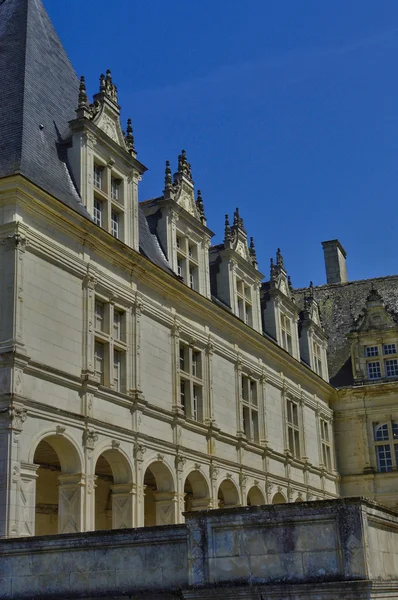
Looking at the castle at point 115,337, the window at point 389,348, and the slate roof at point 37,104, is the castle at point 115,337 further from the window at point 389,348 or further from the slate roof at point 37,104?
the window at point 389,348

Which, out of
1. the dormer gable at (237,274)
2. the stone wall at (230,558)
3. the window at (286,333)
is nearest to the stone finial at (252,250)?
the dormer gable at (237,274)

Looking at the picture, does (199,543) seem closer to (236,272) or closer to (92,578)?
(92,578)

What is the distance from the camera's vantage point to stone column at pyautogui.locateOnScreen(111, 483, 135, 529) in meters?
20.2

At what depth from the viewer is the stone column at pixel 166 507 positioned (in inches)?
875

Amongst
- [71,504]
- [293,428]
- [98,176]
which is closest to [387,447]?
[293,428]

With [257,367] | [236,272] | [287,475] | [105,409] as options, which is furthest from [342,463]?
[105,409]

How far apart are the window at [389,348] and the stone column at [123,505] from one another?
69.6 ft

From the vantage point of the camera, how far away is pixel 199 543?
1198cm

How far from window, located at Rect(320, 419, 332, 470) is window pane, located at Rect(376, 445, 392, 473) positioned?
206 centimetres

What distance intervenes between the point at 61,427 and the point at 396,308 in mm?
26221

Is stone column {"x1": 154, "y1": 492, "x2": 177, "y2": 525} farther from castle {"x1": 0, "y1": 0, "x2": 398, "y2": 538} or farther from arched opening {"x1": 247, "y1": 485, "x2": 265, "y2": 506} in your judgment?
arched opening {"x1": 247, "y1": 485, "x2": 265, "y2": 506}

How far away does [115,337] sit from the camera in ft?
70.2

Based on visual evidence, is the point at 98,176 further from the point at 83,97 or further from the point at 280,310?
the point at 280,310

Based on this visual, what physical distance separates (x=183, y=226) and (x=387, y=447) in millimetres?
16021
